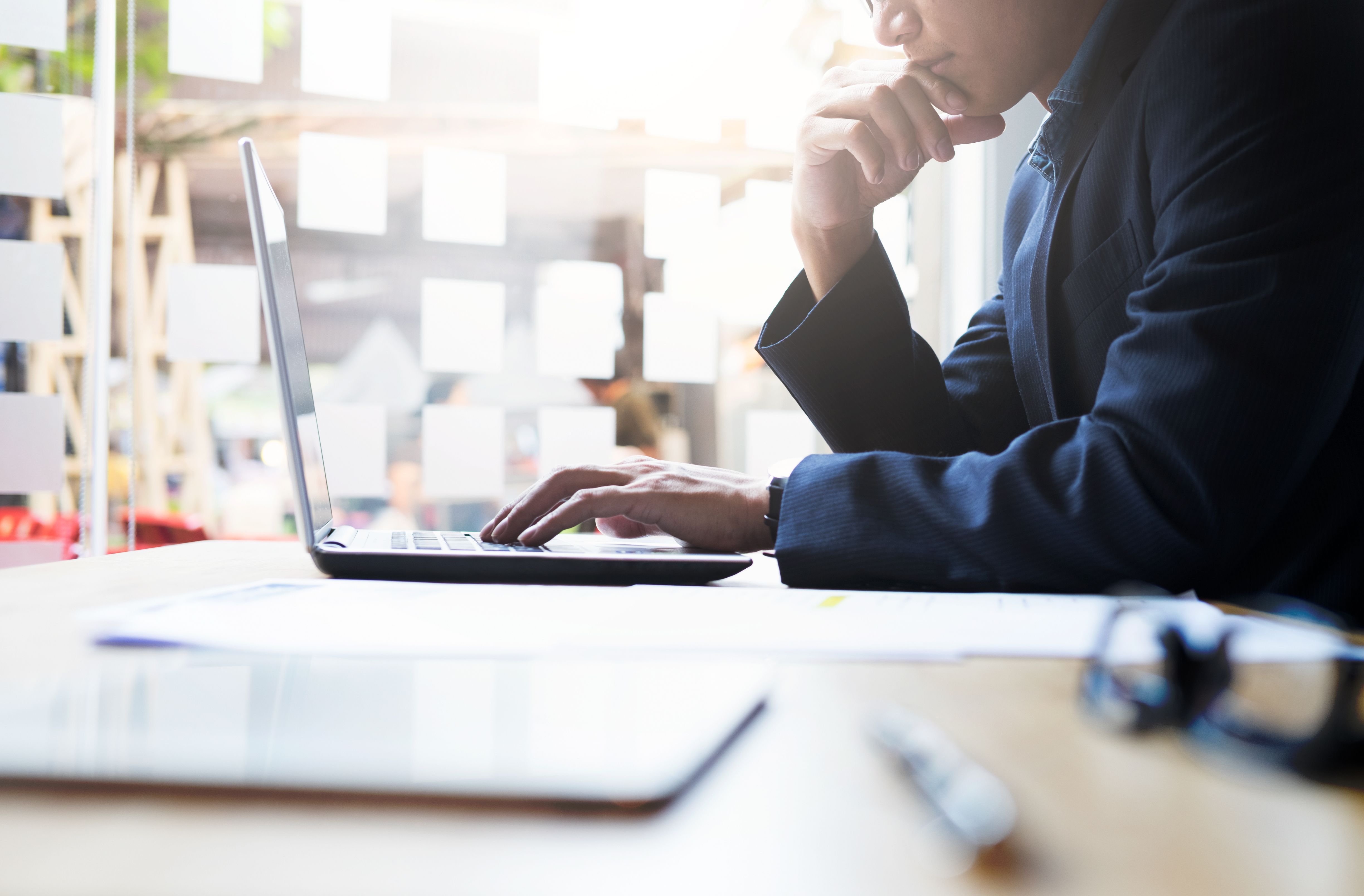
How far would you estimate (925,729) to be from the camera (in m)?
0.24

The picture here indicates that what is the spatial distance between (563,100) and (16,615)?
1.74 metres

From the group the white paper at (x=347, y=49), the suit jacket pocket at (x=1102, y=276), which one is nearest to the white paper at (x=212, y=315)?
the white paper at (x=347, y=49)

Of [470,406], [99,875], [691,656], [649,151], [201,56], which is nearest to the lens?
[99,875]

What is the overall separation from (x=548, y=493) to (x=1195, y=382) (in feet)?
1.60

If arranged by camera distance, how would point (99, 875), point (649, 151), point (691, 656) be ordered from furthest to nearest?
point (649, 151) < point (691, 656) < point (99, 875)

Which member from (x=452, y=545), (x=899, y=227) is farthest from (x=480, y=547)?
(x=899, y=227)

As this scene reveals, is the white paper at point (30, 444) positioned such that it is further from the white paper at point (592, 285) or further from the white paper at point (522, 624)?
the white paper at point (522, 624)

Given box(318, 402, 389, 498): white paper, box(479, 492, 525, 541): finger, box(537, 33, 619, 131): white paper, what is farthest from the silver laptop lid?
box(537, 33, 619, 131): white paper

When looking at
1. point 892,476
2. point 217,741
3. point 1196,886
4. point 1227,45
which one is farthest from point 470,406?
point 1196,886

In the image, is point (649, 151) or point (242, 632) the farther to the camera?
point (649, 151)

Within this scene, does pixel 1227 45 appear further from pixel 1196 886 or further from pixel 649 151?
pixel 649 151

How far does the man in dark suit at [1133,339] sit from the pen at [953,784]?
1.18 feet

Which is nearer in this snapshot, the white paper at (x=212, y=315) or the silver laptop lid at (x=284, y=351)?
the silver laptop lid at (x=284, y=351)

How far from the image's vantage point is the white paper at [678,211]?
201 centimetres
